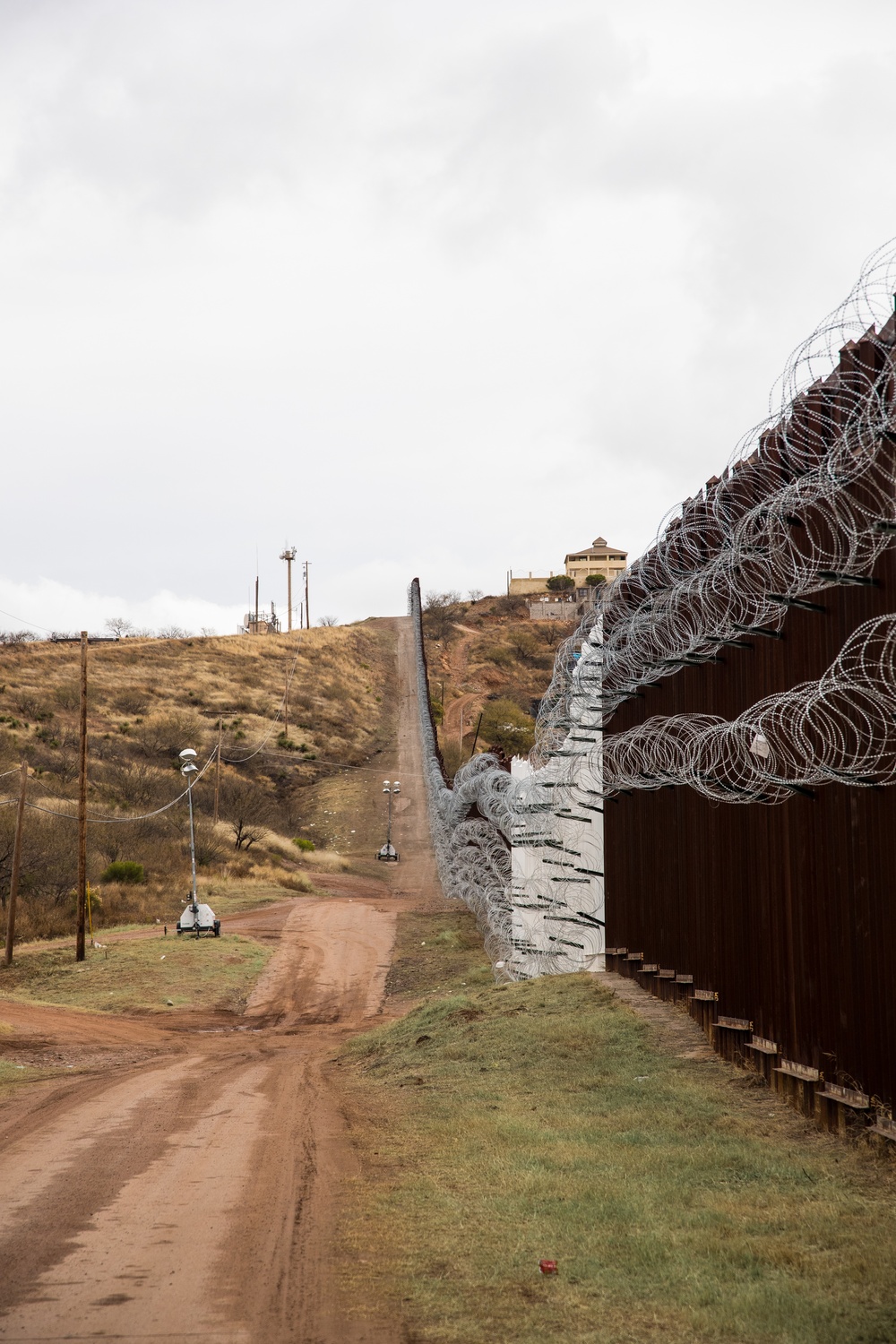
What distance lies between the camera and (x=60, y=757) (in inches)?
2120

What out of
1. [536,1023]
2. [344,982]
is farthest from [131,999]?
[536,1023]

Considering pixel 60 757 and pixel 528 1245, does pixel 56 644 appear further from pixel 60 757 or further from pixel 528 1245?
pixel 528 1245

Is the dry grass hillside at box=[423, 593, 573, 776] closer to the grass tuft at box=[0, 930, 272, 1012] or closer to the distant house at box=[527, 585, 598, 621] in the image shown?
the distant house at box=[527, 585, 598, 621]

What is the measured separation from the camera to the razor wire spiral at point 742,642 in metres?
7.17

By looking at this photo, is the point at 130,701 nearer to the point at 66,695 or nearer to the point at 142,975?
the point at 66,695

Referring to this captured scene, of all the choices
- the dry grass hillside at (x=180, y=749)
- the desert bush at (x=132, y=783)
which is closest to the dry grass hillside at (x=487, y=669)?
the dry grass hillside at (x=180, y=749)

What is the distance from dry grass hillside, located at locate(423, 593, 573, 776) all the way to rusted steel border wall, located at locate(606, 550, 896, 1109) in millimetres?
52512

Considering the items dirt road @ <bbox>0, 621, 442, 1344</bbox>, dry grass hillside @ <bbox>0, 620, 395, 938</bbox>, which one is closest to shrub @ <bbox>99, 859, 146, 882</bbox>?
dry grass hillside @ <bbox>0, 620, 395, 938</bbox>

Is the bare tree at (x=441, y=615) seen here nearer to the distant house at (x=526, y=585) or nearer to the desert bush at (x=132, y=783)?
the distant house at (x=526, y=585)

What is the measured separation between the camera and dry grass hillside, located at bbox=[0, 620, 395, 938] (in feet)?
126

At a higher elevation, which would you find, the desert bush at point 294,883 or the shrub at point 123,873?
the shrub at point 123,873

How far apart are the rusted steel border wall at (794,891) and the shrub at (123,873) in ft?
94.0

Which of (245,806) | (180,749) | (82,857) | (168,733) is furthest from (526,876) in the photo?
(168,733)

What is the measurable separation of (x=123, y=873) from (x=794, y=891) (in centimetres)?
3300
